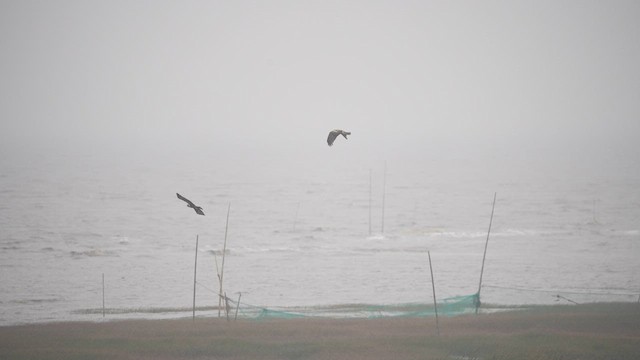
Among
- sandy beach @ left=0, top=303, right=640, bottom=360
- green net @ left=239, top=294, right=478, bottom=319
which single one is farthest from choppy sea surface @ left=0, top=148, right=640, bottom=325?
sandy beach @ left=0, top=303, right=640, bottom=360

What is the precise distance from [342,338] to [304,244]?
3435 cm

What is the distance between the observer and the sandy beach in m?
27.4

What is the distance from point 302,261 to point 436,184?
7772 cm

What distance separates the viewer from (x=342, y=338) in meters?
30.3

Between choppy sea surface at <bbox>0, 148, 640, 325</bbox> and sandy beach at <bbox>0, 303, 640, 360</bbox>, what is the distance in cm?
769

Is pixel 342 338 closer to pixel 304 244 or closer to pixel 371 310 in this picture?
pixel 371 310

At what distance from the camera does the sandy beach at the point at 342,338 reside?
2741 cm

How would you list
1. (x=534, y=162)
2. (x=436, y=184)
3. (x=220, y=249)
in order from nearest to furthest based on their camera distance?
(x=220, y=249) < (x=436, y=184) < (x=534, y=162)

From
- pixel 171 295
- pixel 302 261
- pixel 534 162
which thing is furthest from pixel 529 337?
pixel 534 162

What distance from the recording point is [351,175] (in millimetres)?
161625

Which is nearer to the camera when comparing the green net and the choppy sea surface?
the green net

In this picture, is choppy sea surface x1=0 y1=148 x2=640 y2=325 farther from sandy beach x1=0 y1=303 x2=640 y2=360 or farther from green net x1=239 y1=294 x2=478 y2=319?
sandy beach x1=0 y1=303 x2=640 y2=360

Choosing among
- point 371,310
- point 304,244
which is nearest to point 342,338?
point 371,310

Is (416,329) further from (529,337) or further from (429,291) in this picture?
(429,291)
